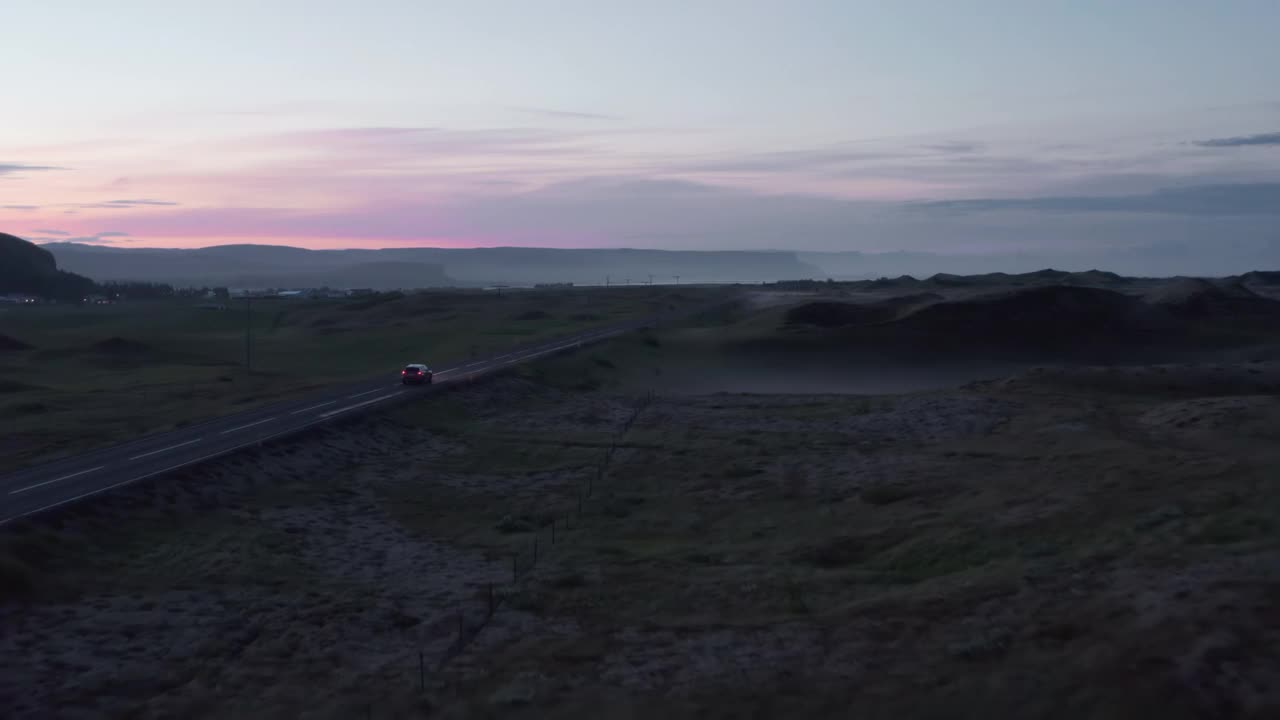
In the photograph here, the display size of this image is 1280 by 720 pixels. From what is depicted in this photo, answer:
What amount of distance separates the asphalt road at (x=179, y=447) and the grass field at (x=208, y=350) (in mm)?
2721

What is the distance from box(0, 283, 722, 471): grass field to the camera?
53406 millimetres

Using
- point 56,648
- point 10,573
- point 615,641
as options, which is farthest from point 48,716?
→ point 615,641

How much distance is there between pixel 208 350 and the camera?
112m

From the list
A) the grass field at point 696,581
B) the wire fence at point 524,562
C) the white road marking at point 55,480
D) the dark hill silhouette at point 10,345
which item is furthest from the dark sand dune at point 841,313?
the dark hill silhouette at point 10,345

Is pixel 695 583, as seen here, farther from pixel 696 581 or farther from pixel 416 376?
pixel 416 376

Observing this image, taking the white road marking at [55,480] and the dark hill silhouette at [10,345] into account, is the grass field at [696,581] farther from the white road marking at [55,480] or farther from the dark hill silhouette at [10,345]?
the dark hill silhouette at [10,345]

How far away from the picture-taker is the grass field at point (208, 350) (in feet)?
175

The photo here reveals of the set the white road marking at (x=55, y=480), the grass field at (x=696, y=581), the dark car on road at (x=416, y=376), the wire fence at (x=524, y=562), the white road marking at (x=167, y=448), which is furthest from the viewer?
the dark car on road at (x=416, y=376)

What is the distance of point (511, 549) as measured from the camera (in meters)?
26.5

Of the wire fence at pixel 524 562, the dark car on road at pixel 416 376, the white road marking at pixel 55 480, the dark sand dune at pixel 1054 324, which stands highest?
the dark sand dune at pixel 1054 324

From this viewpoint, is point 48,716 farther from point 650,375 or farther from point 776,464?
point 650,375

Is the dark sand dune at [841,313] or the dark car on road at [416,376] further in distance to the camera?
the dark sand dune at [841,313]

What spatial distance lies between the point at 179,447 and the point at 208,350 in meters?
80.7

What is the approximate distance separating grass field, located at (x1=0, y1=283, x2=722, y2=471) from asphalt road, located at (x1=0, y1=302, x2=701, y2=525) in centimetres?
272
